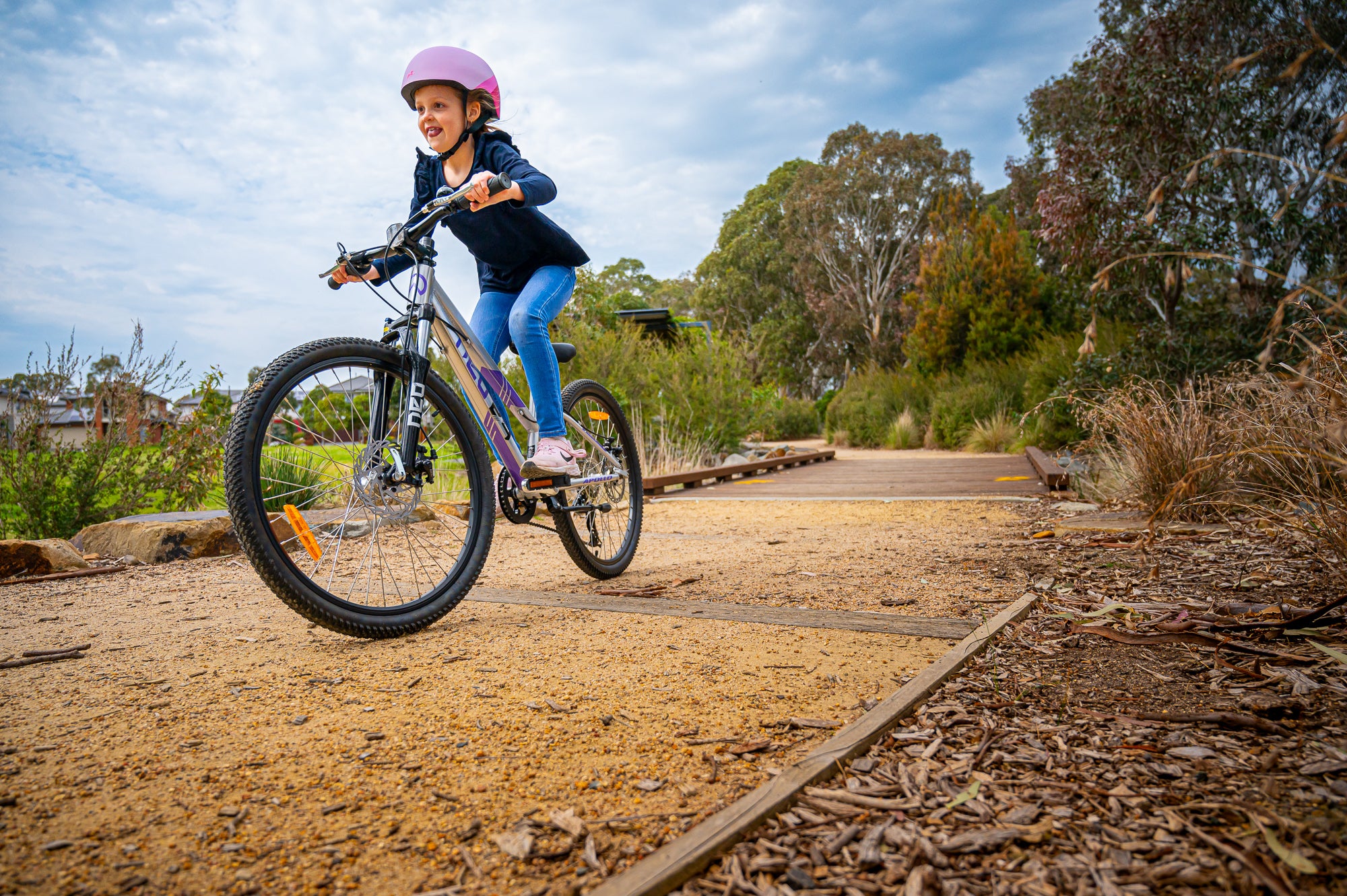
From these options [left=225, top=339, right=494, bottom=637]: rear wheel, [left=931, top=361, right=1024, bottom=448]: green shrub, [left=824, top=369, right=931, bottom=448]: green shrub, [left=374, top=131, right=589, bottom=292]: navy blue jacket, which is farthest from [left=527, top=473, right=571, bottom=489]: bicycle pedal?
[left=824, top=369, right=931, bottom=448]: green shrub

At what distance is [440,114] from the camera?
2.70m

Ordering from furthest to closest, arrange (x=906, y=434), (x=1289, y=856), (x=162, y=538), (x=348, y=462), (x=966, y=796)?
(x=906, y=434)
(x=162, y=538)
(x=348, y=462)
(x=966, y=796)
(x=1289, y=856)

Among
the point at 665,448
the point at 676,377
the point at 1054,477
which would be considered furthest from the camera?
the point at 676,377

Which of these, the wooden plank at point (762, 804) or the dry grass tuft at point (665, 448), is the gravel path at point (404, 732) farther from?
the dry grass tuft at point (665, 448)

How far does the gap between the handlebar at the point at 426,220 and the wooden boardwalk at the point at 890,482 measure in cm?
454

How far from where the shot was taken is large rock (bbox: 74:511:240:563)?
4.07 meters

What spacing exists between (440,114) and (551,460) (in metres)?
1.31

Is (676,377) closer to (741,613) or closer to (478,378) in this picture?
(478,378)

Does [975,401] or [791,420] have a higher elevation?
[791,420]

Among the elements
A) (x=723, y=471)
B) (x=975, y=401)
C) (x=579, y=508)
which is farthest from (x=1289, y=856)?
(x=975, y=401)

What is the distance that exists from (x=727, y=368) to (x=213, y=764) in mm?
8933

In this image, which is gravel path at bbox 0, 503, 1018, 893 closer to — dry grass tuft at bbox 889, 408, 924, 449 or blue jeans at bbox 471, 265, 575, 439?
blue jeans at bbox 471, 265, 575, 439

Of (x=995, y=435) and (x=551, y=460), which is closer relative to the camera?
(x=551, y=460)

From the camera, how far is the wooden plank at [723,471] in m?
6.91
